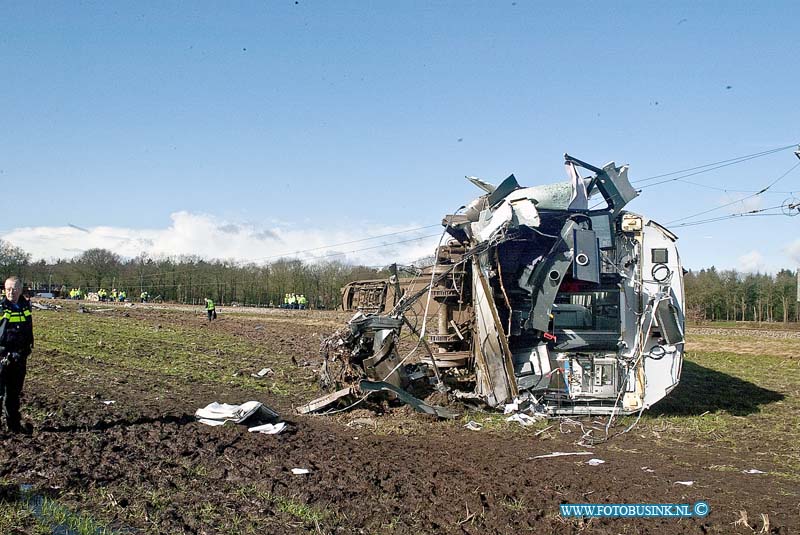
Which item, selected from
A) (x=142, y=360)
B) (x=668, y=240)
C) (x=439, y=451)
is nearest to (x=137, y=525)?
(x=439, y=451)

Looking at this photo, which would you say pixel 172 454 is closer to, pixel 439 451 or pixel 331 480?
pixel 331 480

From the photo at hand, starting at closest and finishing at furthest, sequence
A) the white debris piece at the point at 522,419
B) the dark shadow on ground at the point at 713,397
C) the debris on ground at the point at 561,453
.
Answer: the debris on ground at the point at 561,453, the white debris piece at the point at 522,419, the dark shadow on ground at the point at 713,397

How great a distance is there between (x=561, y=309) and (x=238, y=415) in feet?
16.8

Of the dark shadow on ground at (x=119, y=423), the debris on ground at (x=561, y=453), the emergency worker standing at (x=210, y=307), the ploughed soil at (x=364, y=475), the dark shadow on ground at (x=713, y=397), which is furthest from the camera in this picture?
the emergency worker standing at (x=210, y=307)

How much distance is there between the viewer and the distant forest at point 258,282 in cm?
5941

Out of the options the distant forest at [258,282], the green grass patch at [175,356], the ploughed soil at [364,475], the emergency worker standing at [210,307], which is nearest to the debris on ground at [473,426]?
the ploughed soil at [364,475]

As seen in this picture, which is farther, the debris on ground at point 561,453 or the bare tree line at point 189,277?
the bare tree line at point 189,277

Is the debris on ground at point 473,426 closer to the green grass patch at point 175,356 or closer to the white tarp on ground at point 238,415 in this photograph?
the white tarp on ground at point 238,415

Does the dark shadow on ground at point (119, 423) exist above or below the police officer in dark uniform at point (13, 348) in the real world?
below

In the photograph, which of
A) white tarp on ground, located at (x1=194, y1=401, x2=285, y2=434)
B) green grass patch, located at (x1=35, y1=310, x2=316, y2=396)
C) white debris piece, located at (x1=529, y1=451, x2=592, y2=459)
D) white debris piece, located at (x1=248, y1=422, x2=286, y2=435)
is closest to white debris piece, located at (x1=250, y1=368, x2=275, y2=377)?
green grass patch, located at (x1=35, y1=310, x2=316, y2=396)

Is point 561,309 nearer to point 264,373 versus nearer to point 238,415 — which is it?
point 238,415

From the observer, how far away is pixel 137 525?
4.68m

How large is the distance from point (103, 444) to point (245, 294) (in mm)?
73958

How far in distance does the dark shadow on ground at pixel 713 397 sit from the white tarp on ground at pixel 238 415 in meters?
5.85
